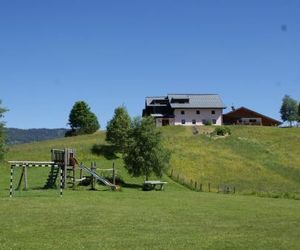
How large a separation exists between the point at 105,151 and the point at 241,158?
2269cm

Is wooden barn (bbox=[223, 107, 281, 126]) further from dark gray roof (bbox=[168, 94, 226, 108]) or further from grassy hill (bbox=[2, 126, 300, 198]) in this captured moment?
grassy hill (bbox=[2, 126, 300, 198])

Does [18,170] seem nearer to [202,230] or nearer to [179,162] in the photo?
[179,162]

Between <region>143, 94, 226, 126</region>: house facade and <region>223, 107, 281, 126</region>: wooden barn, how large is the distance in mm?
11466

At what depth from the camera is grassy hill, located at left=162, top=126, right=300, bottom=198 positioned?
67750mm

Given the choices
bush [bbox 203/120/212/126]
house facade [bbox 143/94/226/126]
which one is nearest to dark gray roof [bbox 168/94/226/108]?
house facade [bbox 143/94/226/126]

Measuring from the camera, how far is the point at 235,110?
14588cm

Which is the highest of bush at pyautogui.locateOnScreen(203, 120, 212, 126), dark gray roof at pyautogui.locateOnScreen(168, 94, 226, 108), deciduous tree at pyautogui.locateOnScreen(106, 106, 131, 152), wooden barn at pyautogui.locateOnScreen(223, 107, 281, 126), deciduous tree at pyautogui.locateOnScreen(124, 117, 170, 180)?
dark gray roof at pyautogui.locateOnScreen(168, 94, 226, 108)

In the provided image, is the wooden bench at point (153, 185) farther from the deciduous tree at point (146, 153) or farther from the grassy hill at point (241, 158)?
the grassy hill at point (241, 158)

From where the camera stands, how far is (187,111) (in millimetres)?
132875

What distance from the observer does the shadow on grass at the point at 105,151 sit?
73438 millimetres

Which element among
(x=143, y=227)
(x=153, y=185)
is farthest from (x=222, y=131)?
(x=143, y=227)

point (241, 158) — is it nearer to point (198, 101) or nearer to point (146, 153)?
point (146, 153)

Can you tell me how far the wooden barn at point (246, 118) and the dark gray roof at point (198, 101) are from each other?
10.3m

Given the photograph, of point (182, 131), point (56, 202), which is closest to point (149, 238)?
point (56, 202)
